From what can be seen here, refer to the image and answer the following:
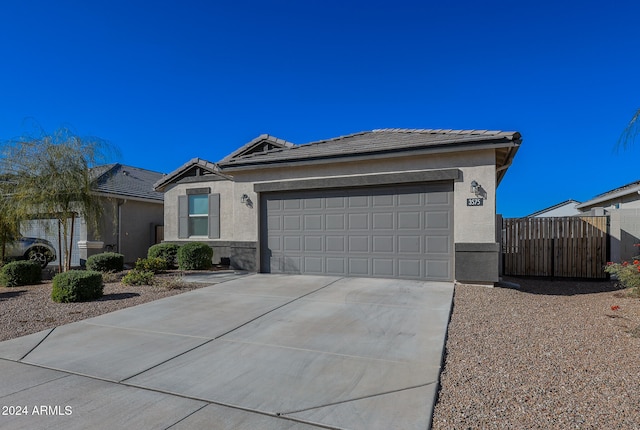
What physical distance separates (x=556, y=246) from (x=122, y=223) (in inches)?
654

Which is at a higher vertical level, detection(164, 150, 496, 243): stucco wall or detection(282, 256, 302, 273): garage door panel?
detection(164, 150, 496, 243): stucco wall

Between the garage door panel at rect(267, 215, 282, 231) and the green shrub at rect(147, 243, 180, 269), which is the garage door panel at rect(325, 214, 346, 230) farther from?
the green shrub at rect(147, 243, 180, 269)

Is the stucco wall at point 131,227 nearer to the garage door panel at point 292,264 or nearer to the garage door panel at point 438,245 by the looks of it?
the garage door panel at point 292,264

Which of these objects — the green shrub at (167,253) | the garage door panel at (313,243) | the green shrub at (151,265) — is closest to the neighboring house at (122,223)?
the green shrub at (167,253)

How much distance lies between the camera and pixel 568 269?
10281 mm

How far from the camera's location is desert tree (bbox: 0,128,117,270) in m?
9.46

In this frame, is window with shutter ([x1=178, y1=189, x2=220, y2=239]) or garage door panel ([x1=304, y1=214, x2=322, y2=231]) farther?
window with shutter ([x1=178, y1=189, x2=220, y2=239])

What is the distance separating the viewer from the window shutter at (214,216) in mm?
13750

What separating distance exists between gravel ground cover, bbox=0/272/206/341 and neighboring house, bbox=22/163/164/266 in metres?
4.03

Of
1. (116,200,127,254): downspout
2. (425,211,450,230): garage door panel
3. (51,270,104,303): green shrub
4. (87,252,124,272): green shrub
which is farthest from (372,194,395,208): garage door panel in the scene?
(116,200,127,254): downspout

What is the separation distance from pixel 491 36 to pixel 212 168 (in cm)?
1151

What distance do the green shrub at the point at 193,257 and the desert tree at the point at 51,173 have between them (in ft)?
10.7

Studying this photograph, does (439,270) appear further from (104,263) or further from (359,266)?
(104,263)

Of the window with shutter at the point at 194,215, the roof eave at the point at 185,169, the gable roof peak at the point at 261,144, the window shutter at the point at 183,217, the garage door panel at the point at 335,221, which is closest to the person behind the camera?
the garage door panel at the point at 335,221
